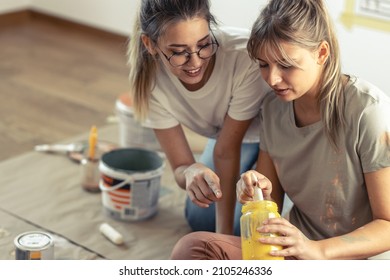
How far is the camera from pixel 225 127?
1991mm

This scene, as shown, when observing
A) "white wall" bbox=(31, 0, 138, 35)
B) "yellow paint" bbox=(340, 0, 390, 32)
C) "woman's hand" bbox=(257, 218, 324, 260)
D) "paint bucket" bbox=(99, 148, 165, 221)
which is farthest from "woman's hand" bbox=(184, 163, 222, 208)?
"white wall" bbox=(31, 0, 138, 35)

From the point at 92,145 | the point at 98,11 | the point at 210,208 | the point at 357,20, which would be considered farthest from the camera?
the point at 98,11

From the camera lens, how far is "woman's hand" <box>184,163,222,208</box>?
1.70 meters

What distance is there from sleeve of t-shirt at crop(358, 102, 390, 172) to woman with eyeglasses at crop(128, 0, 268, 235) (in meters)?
0.35

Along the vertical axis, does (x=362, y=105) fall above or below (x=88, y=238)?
above

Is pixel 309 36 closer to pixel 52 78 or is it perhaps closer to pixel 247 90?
pixel 247 90

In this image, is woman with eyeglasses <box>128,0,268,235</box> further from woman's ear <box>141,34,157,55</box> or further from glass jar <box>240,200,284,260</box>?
glass jar <box>240,200,284,260</box>

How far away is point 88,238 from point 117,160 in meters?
0.31

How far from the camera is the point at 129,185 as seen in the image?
7.58 feet

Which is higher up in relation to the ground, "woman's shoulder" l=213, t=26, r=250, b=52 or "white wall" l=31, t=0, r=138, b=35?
"woman's shoulder" l=213, t=26, r=250, b=52

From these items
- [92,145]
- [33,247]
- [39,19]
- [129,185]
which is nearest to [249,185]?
[33,247]

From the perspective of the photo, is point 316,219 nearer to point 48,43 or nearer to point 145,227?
point 145,227

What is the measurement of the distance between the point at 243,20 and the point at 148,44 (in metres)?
1.84

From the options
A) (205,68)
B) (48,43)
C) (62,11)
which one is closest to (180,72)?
(205,68)
